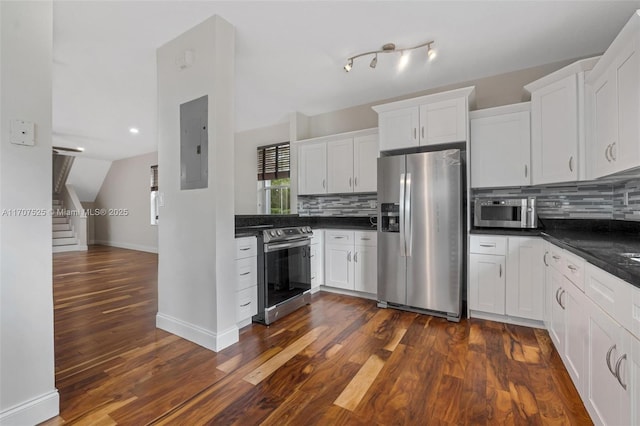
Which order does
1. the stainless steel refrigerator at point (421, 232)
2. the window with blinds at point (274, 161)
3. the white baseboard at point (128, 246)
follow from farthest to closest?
the white baseboard at point (128, 246), the window with blinds at point (274, 161), the stainless steel refrigerator at point (421, 232)

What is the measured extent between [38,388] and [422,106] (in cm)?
372

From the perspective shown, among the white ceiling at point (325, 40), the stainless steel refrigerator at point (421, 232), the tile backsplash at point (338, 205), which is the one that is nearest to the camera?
the white ceiling at point (325, 40)

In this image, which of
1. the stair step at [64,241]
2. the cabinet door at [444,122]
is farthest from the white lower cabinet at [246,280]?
the stair step at [64,241]

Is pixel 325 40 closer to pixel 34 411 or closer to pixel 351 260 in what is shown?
pixel 351 260

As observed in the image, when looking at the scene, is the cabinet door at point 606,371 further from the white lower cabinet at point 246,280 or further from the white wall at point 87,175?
the white wall at point 87,175

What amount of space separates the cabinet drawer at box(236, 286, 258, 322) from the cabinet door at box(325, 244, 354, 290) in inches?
49.9

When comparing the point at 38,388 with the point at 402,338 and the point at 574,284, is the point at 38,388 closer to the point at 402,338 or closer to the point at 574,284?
the point at 402,338

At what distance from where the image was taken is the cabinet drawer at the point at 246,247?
8.44ft

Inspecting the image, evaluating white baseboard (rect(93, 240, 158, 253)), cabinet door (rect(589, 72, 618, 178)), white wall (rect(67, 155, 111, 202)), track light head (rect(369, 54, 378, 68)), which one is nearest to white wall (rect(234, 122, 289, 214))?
track light head (rect(369, 54, 378, 68))

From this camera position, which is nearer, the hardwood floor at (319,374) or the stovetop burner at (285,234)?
the hardwood floor at (319,374)

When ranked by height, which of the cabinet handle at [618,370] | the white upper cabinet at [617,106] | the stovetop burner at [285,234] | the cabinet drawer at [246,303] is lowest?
the cabinet drawer at [246,303]

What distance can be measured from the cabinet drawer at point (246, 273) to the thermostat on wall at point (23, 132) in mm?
1571

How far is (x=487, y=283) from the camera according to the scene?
2.81m

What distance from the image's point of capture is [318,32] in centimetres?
251
